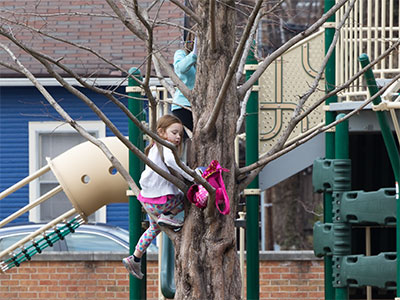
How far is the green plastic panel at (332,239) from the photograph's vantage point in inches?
302

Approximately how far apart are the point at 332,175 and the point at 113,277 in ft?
14.4

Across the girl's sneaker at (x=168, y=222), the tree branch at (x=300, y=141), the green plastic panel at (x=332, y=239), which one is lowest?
the green plastic panel at (x=332, y=239)

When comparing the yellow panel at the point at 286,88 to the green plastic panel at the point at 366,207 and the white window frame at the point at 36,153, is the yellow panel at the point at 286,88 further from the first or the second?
the white window frame at the point at 36,153

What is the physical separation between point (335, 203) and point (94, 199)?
2.34 meters

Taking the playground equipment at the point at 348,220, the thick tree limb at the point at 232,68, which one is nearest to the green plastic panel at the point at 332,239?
the playground equipment at the point at 348,220

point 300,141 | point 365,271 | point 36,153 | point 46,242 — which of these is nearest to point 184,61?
point 300,141

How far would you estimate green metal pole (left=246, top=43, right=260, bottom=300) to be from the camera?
7.96 meters

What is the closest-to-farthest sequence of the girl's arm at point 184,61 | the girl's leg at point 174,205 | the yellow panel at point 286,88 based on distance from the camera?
the girl's leg at point 174,205 → the girl's arm at point 184,61 → the yellow panel at point 286,88

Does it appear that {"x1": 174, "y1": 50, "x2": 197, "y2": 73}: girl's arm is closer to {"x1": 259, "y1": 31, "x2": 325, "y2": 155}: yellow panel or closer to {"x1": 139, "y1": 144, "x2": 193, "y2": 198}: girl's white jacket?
{"x1": 139, "y1": 144, "x2": 193, "y2": 198}: girl's white jacket

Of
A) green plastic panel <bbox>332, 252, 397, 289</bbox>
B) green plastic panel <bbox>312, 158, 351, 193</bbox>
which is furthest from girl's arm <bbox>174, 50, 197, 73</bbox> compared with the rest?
green plastic panel <bbox>332, 252, 397, 289</bbox>

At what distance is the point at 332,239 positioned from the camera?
776 cm

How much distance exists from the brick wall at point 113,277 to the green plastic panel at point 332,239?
3367 mm

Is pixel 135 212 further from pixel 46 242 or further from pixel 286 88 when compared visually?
pixel 286 88

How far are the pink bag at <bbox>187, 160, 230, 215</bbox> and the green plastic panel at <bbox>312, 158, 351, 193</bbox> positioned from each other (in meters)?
2.16
